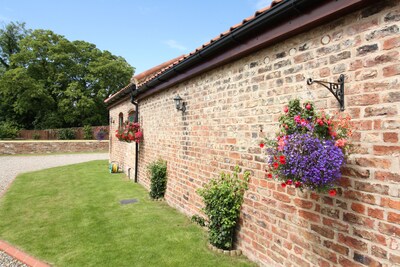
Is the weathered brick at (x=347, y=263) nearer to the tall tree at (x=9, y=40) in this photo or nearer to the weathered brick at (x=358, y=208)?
the weathered brick at (x=358, y=208)

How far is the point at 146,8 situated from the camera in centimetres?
660

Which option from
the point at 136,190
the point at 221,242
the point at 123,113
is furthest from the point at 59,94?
the point at 221,242

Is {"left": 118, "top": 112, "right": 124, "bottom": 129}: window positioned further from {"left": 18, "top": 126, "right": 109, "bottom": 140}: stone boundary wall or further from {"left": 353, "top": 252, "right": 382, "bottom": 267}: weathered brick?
{"left": 18, "top": 126, "right": 109, "bottom": 140}: stone boundary wall

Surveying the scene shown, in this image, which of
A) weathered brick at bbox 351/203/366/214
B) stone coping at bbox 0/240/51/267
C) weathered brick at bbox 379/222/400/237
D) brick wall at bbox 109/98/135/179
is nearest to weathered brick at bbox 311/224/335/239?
weathered brick at bbox 351/203/366/214

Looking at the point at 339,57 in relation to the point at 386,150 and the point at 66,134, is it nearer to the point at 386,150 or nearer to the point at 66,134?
the point at 386,150

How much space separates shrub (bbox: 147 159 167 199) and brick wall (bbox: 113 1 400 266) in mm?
2149

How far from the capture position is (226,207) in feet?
12.6

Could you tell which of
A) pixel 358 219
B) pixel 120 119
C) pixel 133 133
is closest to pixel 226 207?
pixel 358 219

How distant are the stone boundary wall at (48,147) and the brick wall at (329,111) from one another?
2016 cm

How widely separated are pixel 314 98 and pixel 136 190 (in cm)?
671

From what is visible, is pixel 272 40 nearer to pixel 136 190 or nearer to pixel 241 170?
pixel 241 170

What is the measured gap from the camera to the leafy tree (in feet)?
98.2

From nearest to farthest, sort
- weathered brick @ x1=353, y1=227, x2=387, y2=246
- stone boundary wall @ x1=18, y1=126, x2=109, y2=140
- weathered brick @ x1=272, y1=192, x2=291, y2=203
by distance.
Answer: weathered brick @ x1=353, y1=227, x2=387, y2=246 < weathered brick @ x1=272, y1=192, x2=291, y2=203 < stone boundary wall @ x1=18, y1=126, x2=109, y2=140

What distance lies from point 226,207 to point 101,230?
2663mm
